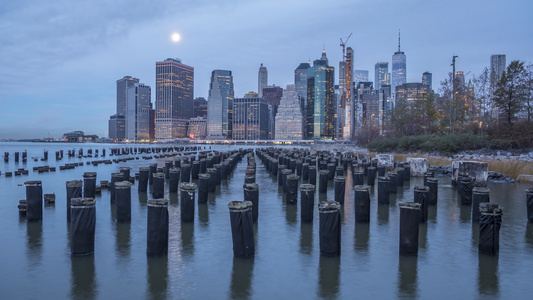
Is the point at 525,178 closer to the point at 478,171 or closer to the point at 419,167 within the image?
the point at 478,171

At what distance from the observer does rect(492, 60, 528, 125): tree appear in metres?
44.4

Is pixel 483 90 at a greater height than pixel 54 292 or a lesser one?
greater

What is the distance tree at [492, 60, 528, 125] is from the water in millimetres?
36457

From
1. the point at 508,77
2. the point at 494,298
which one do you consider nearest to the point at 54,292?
the point at 494,298

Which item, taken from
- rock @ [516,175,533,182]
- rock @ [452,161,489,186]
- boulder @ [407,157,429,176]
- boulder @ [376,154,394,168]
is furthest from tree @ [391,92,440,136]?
rock @ [452,161,489,186]

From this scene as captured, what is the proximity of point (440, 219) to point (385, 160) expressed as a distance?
19909 mm

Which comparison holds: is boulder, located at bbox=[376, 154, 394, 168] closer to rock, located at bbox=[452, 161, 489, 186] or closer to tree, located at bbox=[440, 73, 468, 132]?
rock, located at bbox=[452, 161, 489, 186]

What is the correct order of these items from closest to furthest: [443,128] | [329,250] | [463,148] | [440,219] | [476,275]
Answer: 1. [476,275]
2. [329,250]
3. [440,219]
4. [463,148]
5. [443,128]

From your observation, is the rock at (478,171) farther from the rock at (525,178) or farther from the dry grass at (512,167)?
the dry grass at (512,167)

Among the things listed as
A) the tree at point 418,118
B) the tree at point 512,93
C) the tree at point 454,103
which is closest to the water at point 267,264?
the tree at point 512,93

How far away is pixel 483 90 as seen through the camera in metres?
54.2

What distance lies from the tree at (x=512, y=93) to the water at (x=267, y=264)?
36.5m

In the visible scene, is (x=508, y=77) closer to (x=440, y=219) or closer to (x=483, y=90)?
(x=483, y=90)

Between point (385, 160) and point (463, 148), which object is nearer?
point (385, 160)
